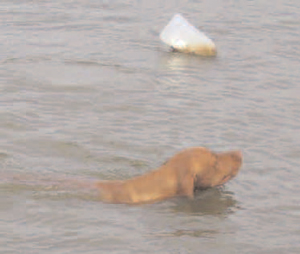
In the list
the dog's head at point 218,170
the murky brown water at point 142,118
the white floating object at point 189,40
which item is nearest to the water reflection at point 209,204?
the murky brown water at point 142,118

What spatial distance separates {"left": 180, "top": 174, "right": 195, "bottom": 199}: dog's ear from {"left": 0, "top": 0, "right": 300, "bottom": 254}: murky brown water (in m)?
0.11

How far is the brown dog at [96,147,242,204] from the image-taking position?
7469 mm

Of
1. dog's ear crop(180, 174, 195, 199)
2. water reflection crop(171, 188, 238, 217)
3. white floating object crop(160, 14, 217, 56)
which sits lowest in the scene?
water reflection crop(171, 188, 238, 217)

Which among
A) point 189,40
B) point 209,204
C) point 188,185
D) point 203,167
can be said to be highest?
point 189,40

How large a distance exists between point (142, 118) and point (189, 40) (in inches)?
113

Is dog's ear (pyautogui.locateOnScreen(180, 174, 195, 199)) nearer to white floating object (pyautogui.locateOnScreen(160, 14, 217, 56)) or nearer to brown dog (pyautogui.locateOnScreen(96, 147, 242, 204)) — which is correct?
brown dog (pyautogui.locateOnScreen(96, 147, 242, 204))

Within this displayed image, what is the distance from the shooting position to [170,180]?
295 inches

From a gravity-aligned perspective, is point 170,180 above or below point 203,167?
below

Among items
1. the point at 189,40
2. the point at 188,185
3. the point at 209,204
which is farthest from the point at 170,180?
the point at 189,40

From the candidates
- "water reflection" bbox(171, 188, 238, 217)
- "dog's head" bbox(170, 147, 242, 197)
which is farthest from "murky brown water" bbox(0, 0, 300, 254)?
"dog's head" bbox(170, 147, 242, 197)

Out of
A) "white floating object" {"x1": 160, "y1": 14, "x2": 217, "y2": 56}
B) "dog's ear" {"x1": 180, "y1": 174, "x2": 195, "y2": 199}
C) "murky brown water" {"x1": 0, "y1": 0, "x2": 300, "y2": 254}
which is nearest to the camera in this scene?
"murky brown water" {"x1": 0, "y1": 0, "x2": 300, "y2": 254}

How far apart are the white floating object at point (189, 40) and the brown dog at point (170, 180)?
4935 millimetres

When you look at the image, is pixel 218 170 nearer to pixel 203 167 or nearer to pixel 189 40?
pixel 203 167

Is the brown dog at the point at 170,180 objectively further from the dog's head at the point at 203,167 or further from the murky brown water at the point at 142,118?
the murky brown water at the point at 142,118
